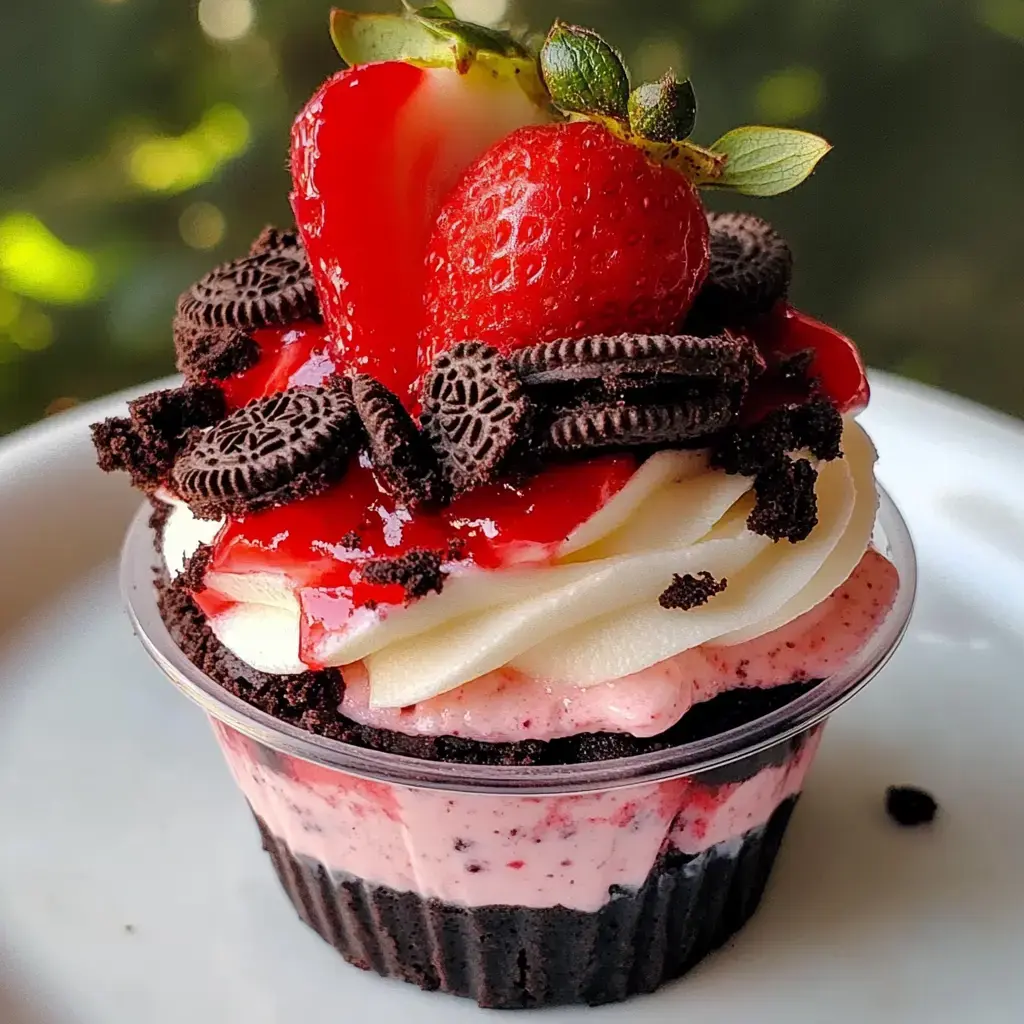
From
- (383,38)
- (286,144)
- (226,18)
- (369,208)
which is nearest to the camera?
(369,208)

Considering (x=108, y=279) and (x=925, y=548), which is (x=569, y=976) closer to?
(x=925, y=548)

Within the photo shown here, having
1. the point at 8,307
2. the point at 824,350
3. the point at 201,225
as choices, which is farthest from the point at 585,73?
the point at 8,307

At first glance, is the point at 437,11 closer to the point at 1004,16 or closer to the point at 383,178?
the point at 383,178

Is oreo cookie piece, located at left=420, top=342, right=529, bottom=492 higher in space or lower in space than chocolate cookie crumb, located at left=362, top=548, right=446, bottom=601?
higher

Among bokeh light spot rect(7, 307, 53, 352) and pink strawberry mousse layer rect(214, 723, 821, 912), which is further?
bokeh light spot rect(7, 307, 53, 352)

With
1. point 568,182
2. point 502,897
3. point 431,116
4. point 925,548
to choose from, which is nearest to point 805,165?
point 568,182

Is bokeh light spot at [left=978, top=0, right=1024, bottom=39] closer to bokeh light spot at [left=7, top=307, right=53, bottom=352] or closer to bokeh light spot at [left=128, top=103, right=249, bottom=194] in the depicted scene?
bokeh light spot at [left=128, top=103, right=249, bottom=194]

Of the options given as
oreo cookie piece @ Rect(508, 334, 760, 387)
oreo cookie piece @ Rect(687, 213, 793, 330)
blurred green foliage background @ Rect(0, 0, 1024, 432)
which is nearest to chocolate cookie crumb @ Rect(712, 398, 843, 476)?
oreo cookie piece @ Rect(508, 334, 760, 387)
